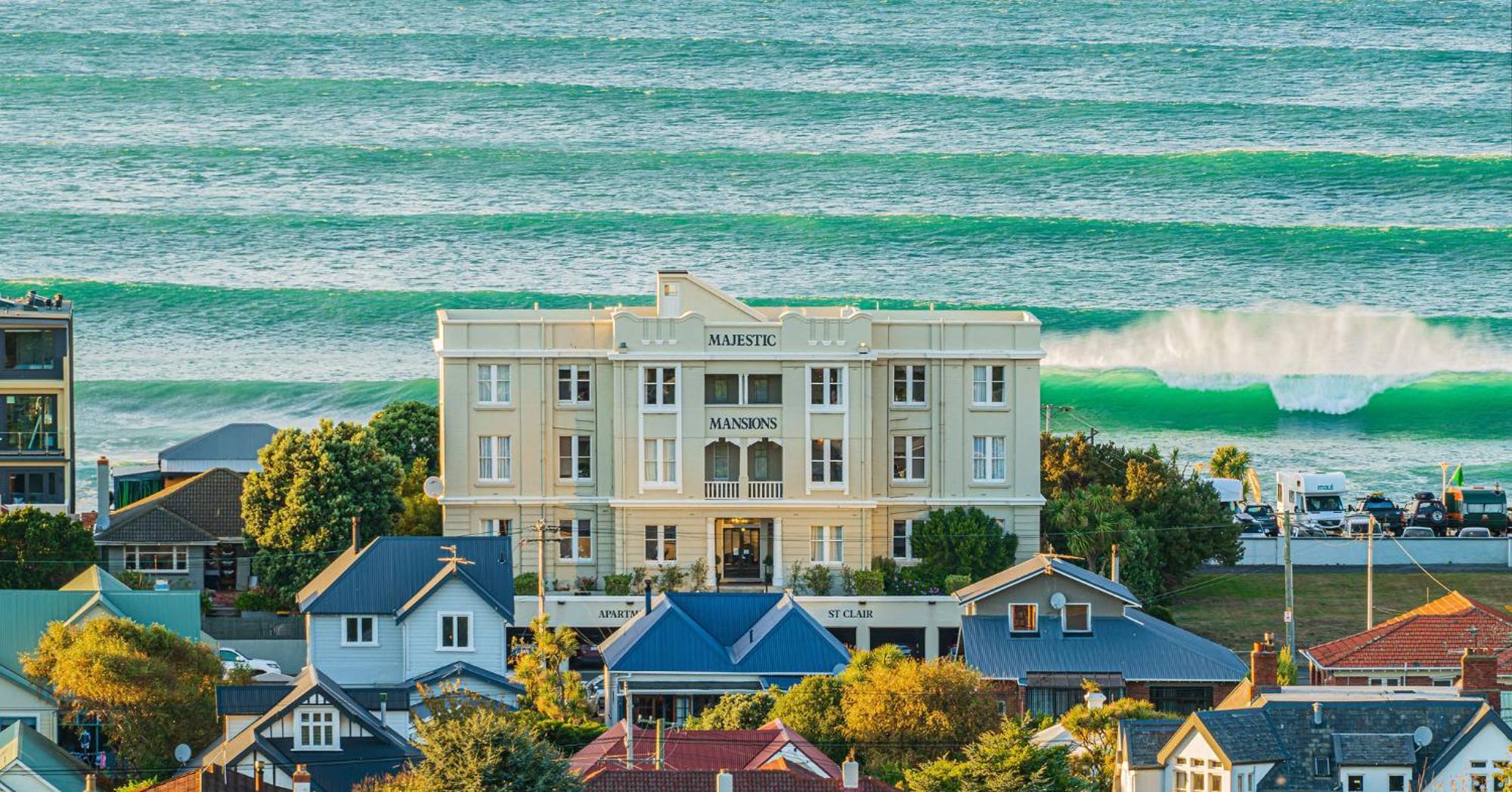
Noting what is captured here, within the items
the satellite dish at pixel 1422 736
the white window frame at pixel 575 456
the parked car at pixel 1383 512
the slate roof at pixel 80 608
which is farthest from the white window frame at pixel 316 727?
the parked car at pixel 1383 512

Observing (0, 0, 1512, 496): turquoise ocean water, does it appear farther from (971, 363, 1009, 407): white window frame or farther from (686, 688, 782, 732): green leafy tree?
(686, 688, 782, 732): green leafy tree

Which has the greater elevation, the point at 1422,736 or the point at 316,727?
the point at 316,727

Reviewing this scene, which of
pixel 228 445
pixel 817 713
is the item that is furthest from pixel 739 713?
pixel 228 445

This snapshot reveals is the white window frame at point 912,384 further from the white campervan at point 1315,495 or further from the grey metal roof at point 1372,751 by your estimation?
the grey metal roof at point 1372,751

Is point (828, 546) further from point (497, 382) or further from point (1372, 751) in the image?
point (1372, 751)

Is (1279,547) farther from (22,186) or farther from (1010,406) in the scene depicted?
(22,186)

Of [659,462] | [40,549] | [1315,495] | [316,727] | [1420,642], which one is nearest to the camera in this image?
[316,727]
